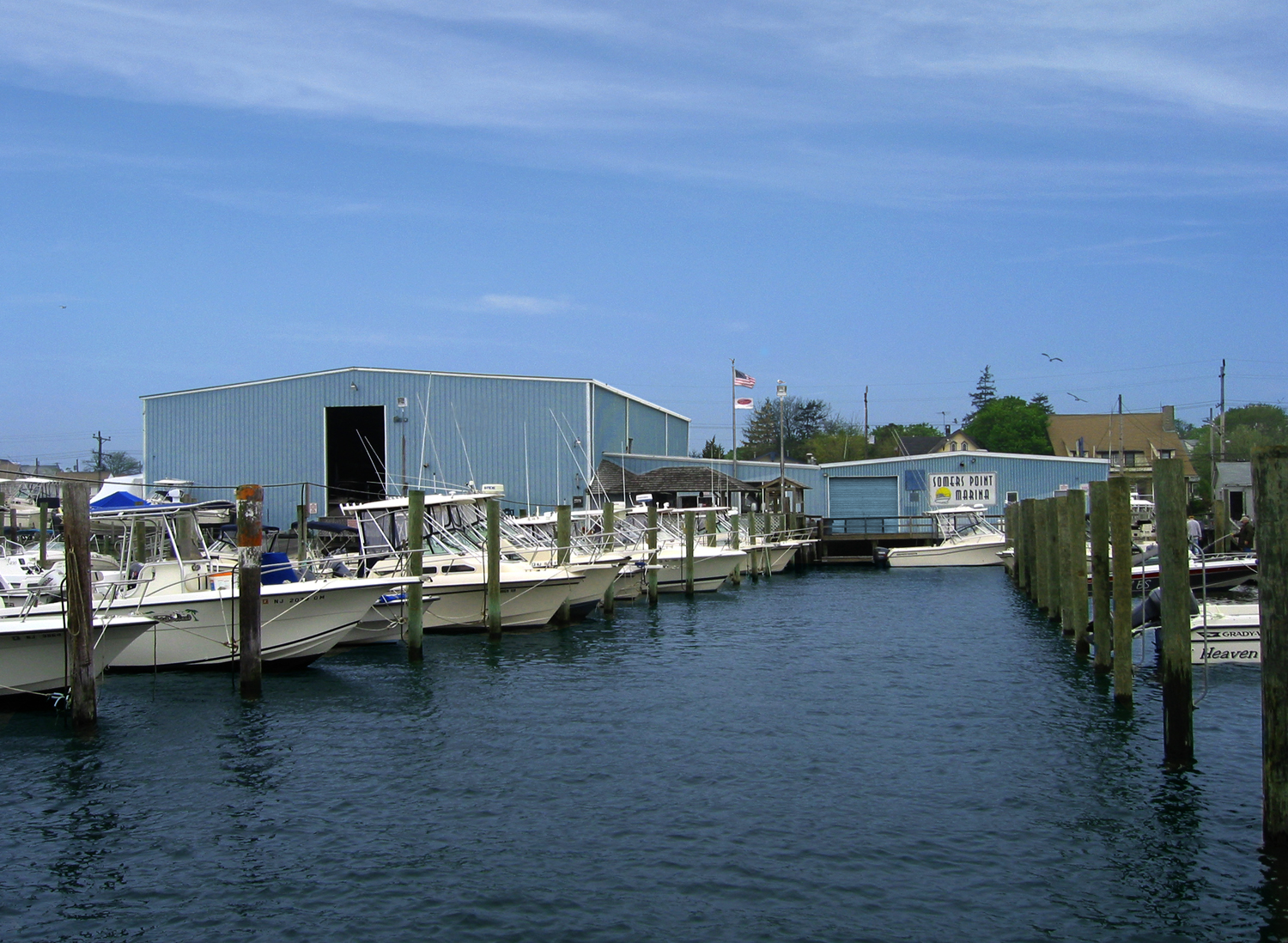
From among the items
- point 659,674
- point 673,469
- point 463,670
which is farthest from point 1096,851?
point 673,469

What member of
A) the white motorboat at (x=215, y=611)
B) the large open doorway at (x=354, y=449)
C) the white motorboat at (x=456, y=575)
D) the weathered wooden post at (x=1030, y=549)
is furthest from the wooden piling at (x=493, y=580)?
the large open doorway at (x=354, y=449)

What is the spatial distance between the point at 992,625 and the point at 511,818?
64.4ft

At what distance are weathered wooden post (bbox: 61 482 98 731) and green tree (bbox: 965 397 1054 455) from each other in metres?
111

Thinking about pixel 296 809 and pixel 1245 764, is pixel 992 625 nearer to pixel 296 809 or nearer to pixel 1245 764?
pixel 1245 764

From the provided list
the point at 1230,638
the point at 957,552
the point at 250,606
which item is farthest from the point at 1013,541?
the point at 250,606

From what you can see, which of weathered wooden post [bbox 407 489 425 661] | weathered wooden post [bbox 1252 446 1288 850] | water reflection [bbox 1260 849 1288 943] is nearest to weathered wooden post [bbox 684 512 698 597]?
weathered wooden post [bbox 407 489 425 661]

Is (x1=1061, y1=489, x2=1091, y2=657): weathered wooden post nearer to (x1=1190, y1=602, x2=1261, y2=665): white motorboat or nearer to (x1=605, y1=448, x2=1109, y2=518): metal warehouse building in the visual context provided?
(x1=1190, y1=602, x2=1261, y2=665): white motorboat

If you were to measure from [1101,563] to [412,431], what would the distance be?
37641 millimetres

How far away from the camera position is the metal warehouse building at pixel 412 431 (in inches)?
1996

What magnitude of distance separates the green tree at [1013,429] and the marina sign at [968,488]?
192 ft

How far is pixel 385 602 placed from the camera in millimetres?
25000

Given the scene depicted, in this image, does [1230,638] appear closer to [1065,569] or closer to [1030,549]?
[1065,569]

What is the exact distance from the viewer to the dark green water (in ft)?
30.8

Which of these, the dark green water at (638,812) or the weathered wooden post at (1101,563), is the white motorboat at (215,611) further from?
the weathered wooden post at (1101,563)
